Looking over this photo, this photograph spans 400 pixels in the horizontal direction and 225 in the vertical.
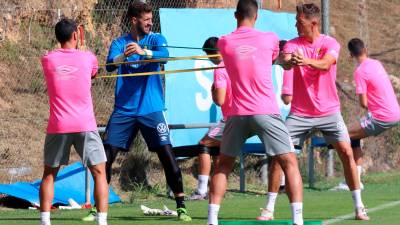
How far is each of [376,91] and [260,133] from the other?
21.2 feet

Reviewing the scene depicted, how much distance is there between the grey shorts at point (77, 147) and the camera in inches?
377

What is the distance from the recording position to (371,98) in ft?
49.8

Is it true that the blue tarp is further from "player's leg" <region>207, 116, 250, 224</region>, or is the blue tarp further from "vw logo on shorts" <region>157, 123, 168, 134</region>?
"player's leg" <region>207, 116, 250, 224</region>

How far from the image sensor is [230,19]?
16.2 meters

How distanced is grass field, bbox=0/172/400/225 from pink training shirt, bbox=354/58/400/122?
1.15m

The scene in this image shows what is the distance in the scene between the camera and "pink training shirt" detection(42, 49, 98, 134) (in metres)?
9.60

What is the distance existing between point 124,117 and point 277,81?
584 cm

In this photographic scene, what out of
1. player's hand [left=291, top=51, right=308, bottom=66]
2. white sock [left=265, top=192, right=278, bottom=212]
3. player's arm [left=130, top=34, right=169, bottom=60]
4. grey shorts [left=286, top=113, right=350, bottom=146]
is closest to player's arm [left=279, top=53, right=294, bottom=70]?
player's hand [left=291, top=51, right=308, bottom=66]

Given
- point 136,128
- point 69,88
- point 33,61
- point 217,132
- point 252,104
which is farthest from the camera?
point 33,61

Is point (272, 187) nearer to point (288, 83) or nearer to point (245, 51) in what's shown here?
point (288, 83)

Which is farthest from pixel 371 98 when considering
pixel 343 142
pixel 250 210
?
pixel 343 142

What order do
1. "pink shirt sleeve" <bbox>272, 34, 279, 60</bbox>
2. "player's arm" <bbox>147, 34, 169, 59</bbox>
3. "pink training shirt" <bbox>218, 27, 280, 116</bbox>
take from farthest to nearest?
"player's arm" <bbox>147, 34, 169, 59</bbox> < "pink shirt sleeve" <bbox>272, 34, 279, 60</bbox> < "pink training shirt" <bbox>218, 27, 280, 116</bbox>

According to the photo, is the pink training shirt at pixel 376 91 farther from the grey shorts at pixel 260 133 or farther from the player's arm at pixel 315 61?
the grey shorts at pixel 260 133

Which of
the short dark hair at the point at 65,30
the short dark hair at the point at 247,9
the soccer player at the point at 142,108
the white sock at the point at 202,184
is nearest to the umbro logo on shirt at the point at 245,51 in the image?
the short dark hair at the point at 247,9
